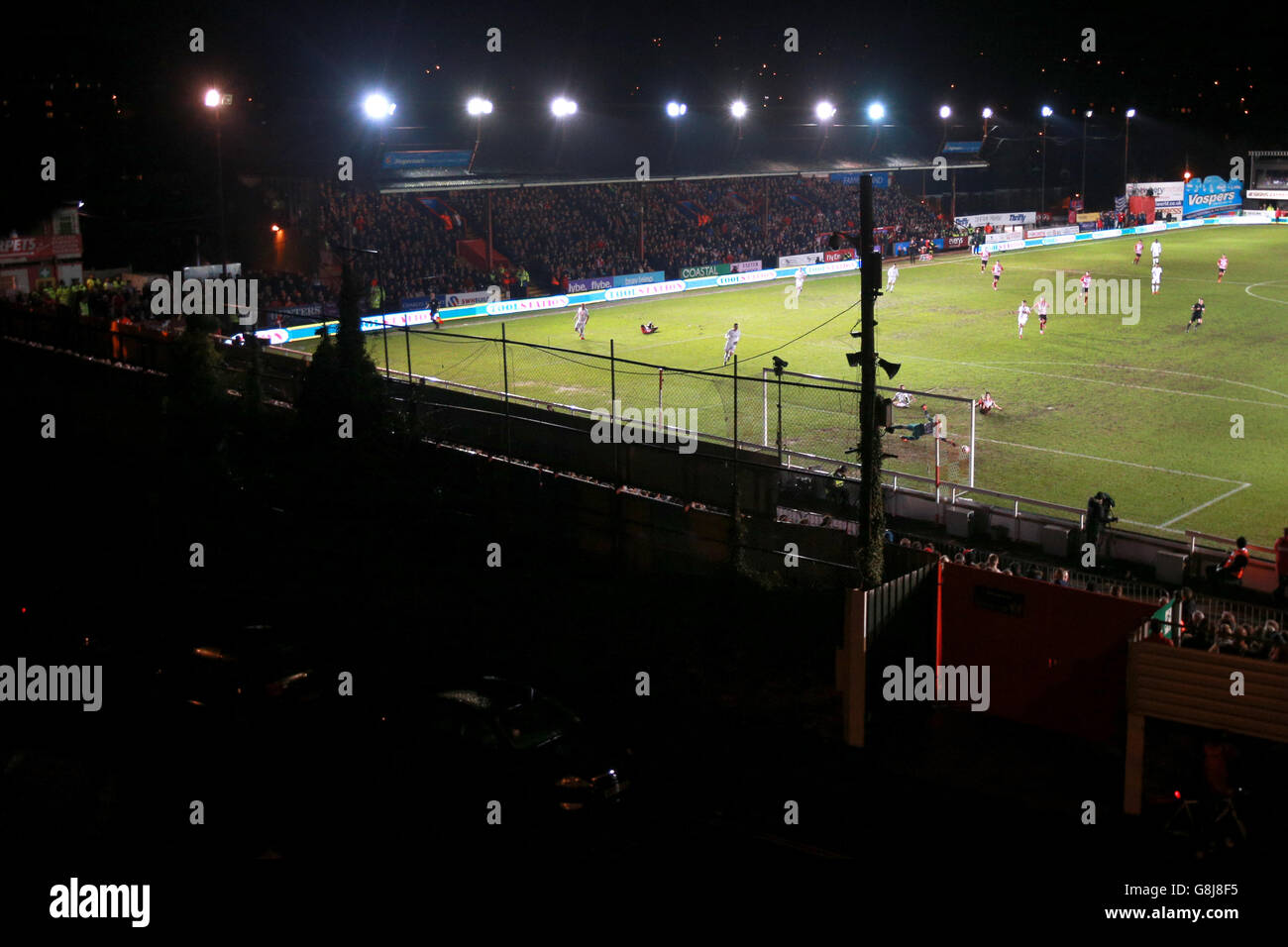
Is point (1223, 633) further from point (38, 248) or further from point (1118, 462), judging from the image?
point (38, 248)

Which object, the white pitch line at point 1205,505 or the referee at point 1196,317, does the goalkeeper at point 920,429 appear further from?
the referee at point 1196,317

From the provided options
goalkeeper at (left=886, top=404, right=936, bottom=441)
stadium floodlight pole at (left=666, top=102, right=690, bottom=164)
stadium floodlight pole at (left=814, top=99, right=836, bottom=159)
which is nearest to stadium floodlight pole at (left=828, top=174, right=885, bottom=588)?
goalkeeper at (left=886, top=404, right=936, bottom=441)

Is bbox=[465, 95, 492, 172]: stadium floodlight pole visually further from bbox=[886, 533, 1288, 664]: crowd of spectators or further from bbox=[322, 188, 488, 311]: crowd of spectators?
bbox=[886, 533, 1288, 664]: crowd of spectators

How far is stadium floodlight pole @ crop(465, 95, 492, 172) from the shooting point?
52875mm

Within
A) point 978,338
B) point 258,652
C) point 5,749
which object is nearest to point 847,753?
point 258,652

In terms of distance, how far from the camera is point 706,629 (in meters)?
16.8

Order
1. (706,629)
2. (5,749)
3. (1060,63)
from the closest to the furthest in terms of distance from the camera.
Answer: (5,749)
(706,629)
(1060,63)

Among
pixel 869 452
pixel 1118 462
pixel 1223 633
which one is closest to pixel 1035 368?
pixel 1118 462

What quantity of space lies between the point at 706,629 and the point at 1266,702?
752cm

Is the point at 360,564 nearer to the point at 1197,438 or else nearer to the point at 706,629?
the point at 706,629

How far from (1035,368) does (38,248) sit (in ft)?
129

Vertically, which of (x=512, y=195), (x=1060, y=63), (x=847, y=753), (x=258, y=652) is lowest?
(x=847, y=753)

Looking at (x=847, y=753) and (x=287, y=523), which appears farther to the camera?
(x=287, y=523)

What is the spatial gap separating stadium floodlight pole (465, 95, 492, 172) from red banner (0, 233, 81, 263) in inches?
675
